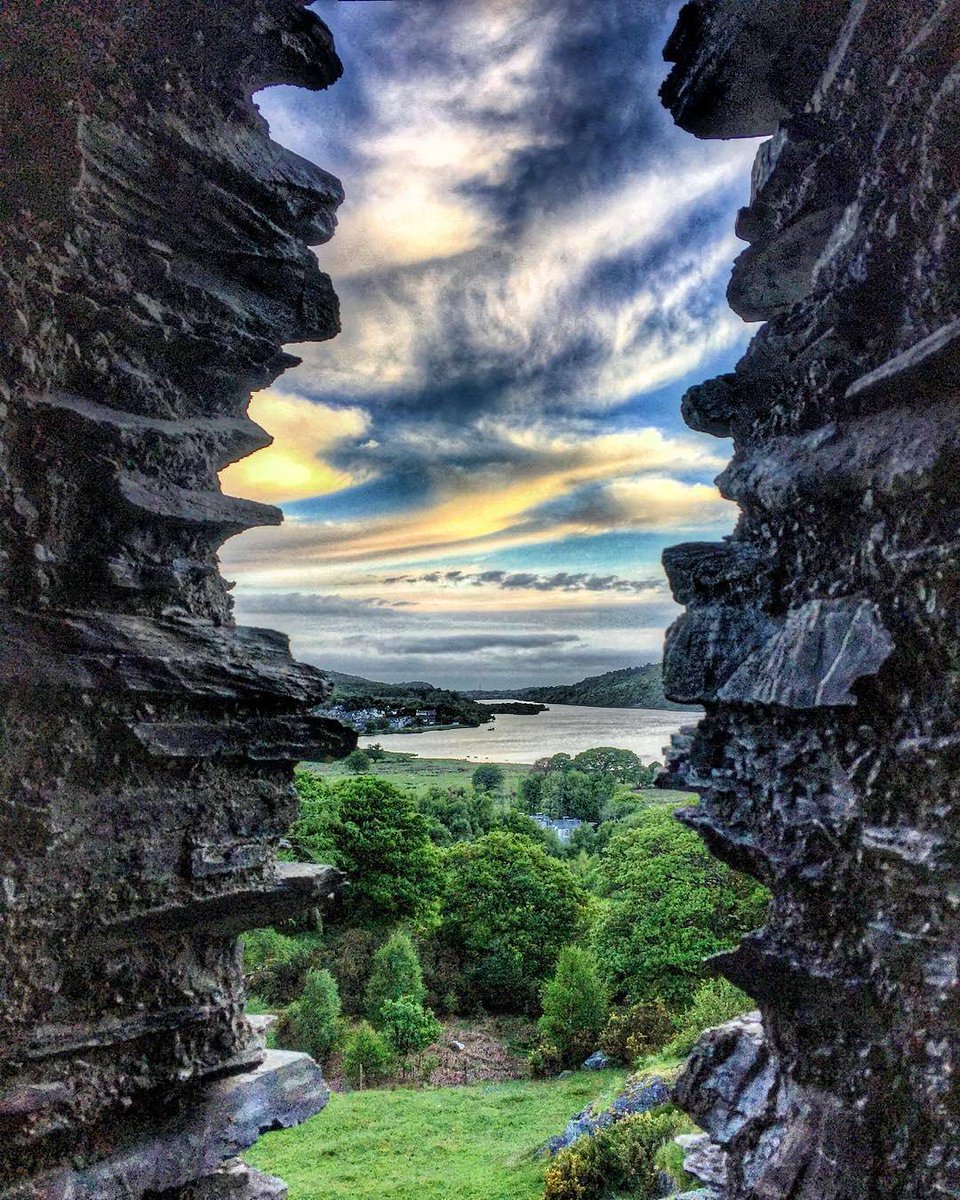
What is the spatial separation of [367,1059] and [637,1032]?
1099 cm

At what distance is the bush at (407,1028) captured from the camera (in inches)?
1199

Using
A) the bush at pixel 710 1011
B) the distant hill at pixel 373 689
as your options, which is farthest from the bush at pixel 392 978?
the distant hill at pixel 373 689

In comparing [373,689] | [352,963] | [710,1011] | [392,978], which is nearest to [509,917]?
[392,978]

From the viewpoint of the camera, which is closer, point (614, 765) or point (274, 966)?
point (274, 966)

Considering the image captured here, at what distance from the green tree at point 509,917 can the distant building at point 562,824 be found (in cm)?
2285

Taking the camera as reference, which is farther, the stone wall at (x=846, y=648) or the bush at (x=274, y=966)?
the bush at (x=274, y=966)

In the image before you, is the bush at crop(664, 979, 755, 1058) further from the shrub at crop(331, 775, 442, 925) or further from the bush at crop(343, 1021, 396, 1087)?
the shrub at crop(331, 775, 442, 925)

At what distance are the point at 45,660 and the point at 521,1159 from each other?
22329 millimetres

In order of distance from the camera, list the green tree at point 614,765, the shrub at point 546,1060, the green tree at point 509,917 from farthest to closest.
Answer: the green tree at point 614,765, the green tree at point 509,917, the shrub at point 546,1060

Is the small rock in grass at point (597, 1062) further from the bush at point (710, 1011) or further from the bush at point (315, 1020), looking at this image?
the bush at point (315, 1020)

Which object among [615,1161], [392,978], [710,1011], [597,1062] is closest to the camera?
[615,1161]

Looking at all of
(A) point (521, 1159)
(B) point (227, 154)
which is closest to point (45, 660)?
(B) point (227, 154)

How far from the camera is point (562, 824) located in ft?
224

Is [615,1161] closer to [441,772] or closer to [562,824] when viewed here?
[562,824]
